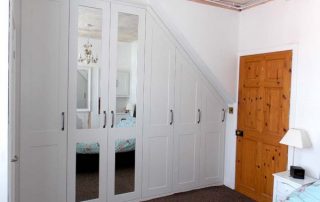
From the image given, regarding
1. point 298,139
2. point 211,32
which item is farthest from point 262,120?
point 211,32

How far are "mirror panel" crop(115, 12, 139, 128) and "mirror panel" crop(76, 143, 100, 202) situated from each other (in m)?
0.43

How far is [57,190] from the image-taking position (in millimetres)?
2727

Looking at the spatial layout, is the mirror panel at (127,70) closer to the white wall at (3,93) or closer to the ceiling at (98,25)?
the ceiling at (98,25)

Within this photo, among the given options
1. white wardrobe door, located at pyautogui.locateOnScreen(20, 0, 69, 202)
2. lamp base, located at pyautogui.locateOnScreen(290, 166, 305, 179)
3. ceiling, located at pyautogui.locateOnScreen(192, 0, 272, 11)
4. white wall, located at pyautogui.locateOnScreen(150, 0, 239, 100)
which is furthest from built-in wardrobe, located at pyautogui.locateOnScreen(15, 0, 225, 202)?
lamp base, located at pyautogui.locateOnScreen(290, 166, 305, 179)

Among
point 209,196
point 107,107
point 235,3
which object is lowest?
point 209,196

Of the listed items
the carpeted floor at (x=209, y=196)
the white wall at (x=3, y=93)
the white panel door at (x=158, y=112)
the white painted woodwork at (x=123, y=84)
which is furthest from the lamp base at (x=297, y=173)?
the white wall at (x=3, y=93)

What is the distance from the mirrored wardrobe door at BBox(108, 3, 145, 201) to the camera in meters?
3.00

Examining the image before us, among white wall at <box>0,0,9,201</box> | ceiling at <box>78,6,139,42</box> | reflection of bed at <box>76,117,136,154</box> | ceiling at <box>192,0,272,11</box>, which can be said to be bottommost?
reflection of bed at <box>76,117,136,154</box>

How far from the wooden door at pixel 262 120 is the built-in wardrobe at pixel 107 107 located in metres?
0.49

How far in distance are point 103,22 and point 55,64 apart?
0.75 metres

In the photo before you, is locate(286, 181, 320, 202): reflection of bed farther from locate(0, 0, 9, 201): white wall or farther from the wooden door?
locate(0, 0, 9, 201): white wall

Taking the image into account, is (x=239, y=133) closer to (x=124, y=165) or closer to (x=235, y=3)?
(x=124, y=165)

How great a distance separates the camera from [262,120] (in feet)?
11.0

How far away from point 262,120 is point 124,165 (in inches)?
77.1
